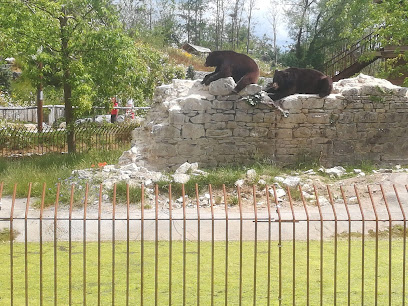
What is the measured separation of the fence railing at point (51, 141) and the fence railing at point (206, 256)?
22.1 feet

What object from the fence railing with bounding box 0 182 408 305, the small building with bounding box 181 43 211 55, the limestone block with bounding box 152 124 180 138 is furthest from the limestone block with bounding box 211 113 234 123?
the small building with bounding box 181 43 211 55

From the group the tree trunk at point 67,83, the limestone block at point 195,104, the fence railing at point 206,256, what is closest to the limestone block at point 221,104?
the limestone block at point 195,104

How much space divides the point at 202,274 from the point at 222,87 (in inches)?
310

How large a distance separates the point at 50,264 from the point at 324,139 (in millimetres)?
8951

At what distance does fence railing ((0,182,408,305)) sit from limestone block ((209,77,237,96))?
302 cm

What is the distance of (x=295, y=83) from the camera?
14.8 metres

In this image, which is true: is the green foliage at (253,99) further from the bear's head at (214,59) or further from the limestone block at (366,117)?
the limestone block at (366,117)

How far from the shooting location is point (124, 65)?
16.4 metres

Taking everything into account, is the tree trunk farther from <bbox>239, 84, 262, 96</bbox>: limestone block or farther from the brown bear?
<bbox>239, 84, 262, 96</bbox>: limestone block

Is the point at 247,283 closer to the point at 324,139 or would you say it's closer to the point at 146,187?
the point at 146,187

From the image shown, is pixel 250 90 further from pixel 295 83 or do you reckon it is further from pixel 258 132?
pixel 295 83

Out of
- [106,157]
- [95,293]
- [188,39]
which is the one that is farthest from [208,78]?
[188,39]

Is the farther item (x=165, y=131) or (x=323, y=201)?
(x=165, y=131)

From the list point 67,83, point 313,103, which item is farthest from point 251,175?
point 67,83
